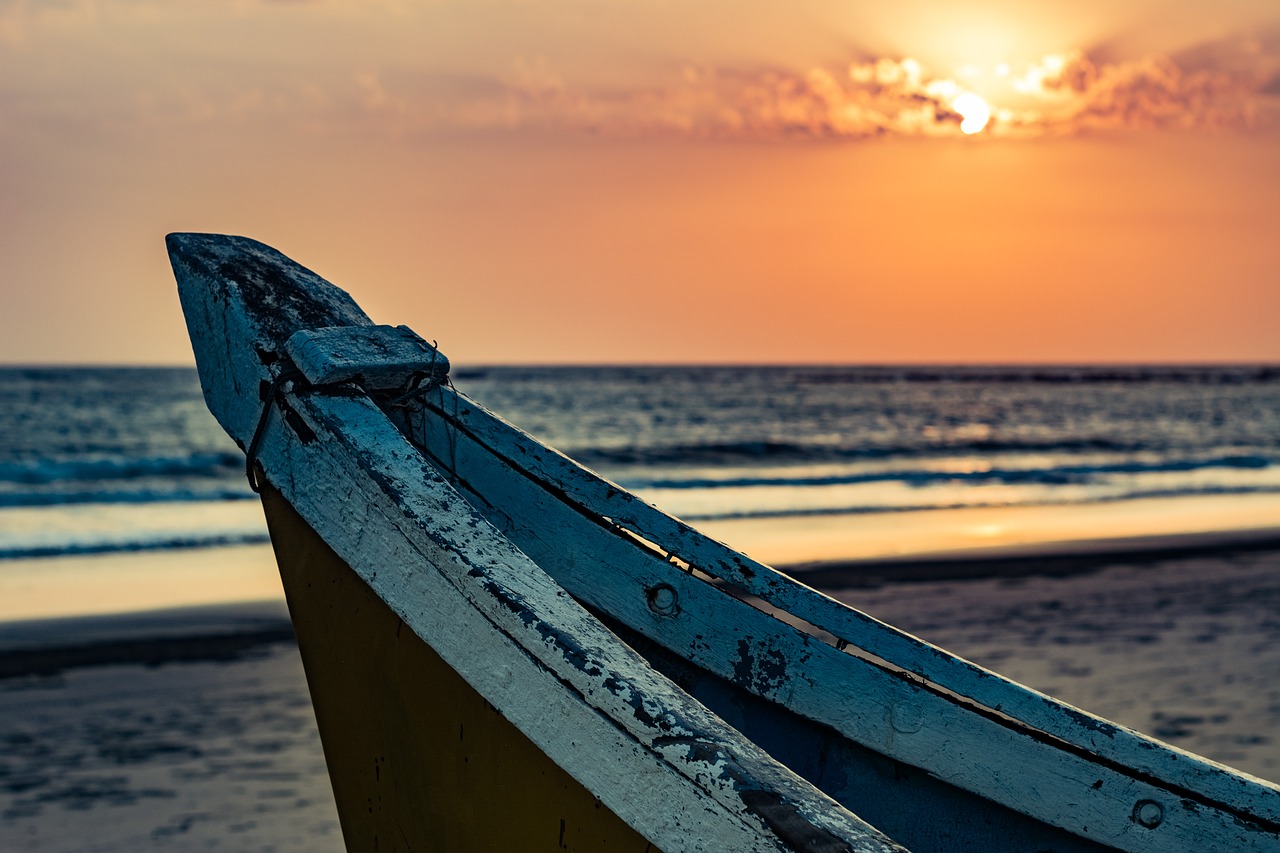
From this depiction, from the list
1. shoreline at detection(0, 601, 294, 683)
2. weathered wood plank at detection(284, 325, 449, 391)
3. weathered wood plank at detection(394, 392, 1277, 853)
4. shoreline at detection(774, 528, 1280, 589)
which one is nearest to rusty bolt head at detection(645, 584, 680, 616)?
weathered wood plank at detection(394, 392, 1277, 853)

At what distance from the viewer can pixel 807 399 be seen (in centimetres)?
4478

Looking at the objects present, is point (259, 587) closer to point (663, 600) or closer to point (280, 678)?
point (280, 678)

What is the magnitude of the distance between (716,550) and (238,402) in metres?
0.85

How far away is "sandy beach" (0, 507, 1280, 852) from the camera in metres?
3.77

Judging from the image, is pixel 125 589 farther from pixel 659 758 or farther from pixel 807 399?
pixel 807 399

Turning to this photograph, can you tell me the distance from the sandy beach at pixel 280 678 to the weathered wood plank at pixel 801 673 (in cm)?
215

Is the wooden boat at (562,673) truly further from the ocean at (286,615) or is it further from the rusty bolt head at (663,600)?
the ocean at (286,615)

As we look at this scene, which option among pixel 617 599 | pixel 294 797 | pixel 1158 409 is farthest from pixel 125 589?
pixel 1158 409

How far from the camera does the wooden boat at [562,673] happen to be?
1.16m

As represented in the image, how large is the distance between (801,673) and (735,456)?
18660mm

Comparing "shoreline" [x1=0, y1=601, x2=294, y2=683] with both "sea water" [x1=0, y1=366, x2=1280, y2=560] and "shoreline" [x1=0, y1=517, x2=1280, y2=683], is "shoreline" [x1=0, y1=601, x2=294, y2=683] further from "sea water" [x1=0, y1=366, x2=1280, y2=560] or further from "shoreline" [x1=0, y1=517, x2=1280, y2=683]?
"sea water" [x1=0, y1=366, x2=1280, y2=560]

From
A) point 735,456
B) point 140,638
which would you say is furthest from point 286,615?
point 735,456

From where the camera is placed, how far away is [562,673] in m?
1.19

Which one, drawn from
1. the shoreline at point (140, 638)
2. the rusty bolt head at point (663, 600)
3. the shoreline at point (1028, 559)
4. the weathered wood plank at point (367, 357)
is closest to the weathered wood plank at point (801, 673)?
the rusty bolt head at point (663, 600)
